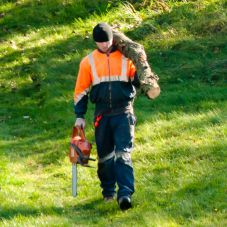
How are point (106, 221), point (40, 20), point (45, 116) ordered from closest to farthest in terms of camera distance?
point (106, 221) → point (45, 116) → point (40, 20)

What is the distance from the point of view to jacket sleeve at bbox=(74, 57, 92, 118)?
7723 mm

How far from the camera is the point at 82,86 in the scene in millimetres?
7805

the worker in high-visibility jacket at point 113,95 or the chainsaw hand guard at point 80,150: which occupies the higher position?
the worker in high-visibility jacket at point 113,95

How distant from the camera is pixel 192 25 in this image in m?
14.8

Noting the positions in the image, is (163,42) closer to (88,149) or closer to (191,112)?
(191,112)

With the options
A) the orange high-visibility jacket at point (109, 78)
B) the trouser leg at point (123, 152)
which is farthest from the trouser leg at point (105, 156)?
the orange high-visibility jacket at point (109, 78)

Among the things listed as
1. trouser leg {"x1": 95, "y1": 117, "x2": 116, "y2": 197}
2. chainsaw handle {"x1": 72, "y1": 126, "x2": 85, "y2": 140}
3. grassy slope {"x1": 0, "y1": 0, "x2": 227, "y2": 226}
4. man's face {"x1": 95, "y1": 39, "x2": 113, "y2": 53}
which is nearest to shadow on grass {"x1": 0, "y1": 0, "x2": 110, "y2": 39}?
grassy slope {"x1": 0, "y1": 0, "x2": 227, "y2": 226}

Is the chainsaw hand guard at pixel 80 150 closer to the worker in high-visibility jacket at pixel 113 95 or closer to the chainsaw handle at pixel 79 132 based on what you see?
the chainsaw handle at pixel 79 132

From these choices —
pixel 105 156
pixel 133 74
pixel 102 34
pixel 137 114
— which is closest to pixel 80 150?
pixel 105 156

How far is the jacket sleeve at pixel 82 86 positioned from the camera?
304 inches

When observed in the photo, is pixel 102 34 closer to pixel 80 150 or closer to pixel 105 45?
pixel 105 45

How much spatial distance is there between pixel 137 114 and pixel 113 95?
3.64m

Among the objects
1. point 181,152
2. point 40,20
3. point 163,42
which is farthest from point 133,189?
point 40,20

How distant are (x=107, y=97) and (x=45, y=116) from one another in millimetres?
4572
